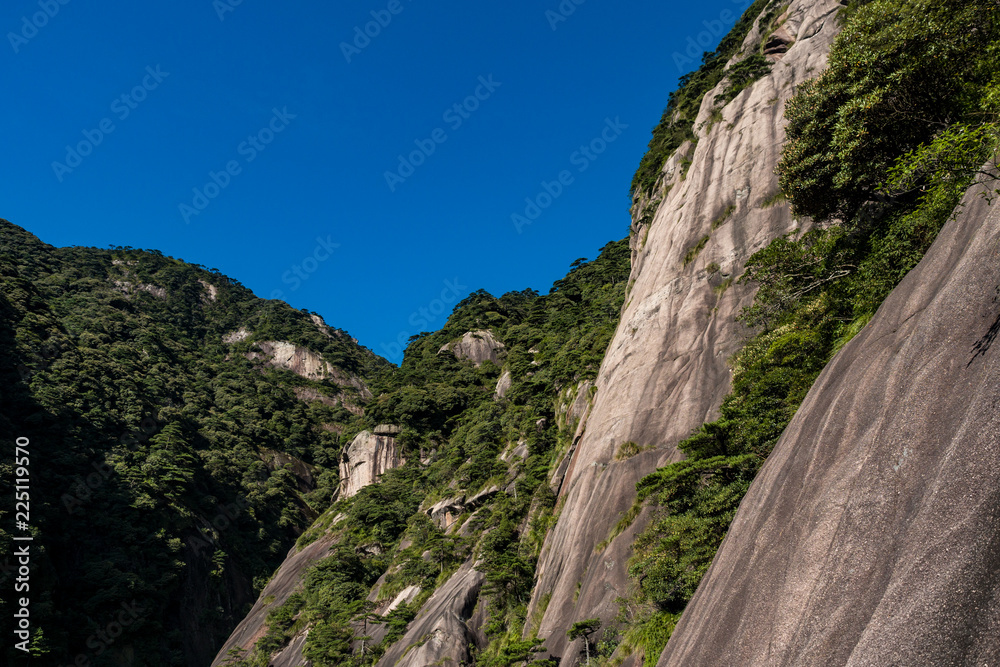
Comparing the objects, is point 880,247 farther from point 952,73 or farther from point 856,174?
point 952,73

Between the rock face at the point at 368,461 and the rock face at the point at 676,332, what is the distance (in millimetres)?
36537

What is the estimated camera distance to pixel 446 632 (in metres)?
28.3

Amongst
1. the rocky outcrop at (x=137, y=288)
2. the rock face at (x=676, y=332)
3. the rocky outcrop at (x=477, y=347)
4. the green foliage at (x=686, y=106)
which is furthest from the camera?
the rocky outcrop at (x=137, y=288)

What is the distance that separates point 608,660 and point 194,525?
49.5 meters

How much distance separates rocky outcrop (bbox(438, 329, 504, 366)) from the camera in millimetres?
74000

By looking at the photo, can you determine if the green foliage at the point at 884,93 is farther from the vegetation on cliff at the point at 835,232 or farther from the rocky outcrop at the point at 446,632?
the rocky outcrop at the point at 446,632

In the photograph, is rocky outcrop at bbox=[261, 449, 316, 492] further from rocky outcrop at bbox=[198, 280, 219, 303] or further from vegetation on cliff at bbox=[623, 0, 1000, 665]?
vegetation on cliff at bbox=[623, 0, 1000, 665]

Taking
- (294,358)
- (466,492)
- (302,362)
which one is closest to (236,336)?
(294,358)

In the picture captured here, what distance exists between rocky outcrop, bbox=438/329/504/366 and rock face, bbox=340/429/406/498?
50.8 feet

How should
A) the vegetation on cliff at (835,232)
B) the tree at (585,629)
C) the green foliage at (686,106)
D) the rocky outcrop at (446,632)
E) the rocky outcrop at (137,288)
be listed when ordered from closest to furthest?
the vegetation on cliff at (835,232)
the tree at (585,629)
the rocky outcrop at (446,632)
the green foliage at (686,106)
the rocky outcrop at (137,288)

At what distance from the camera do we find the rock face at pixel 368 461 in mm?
62406

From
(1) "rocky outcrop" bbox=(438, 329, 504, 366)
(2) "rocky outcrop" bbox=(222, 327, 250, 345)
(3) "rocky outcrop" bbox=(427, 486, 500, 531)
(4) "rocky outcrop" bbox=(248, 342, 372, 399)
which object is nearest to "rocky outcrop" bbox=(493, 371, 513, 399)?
(3) "rocky outcrop" bbox=(427, 486, 500, 531)

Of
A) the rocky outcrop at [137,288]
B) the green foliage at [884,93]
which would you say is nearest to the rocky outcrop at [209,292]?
the rocky outcrop at [137,288]

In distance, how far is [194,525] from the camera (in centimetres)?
5462
